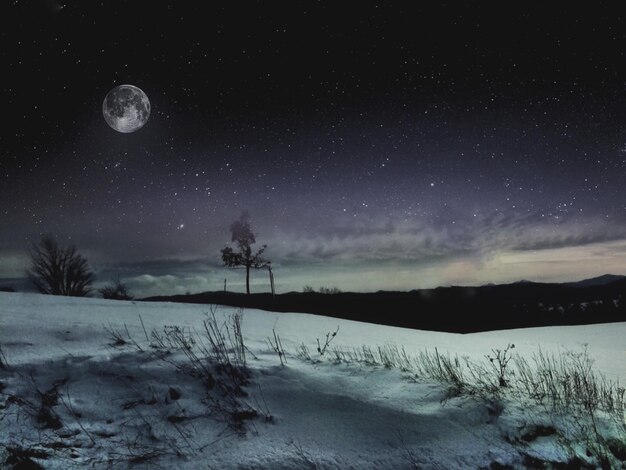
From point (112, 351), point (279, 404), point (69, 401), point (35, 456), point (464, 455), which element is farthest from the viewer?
point (112, 351)

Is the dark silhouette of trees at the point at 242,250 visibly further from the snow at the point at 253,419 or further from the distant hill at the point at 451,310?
the snow at the point at 253,419

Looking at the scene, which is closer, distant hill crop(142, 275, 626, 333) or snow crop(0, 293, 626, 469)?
snow crop(0, 293, 626, 469)

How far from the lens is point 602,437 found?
348cm

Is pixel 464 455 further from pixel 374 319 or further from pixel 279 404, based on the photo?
pixel 374 319

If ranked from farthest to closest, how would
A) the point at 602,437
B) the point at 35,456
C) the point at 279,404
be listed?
the point at 279,404 < the point at 602,437 < the point at 35,456

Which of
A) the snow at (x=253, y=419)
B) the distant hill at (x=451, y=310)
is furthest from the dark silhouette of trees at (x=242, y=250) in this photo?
the snow at (x=253, y=419)

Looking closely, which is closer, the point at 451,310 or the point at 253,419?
the point at 253,419

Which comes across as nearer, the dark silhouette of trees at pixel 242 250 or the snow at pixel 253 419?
the snow at pixel 253 419

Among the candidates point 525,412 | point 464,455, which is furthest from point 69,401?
point 525,412

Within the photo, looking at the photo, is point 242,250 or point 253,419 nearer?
point 253,419

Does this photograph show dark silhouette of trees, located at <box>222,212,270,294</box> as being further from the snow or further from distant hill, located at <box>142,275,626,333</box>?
the snow

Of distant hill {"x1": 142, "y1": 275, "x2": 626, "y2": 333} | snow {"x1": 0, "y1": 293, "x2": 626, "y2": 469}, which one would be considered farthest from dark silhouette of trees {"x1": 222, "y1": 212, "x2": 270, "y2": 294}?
snow {"x1": 0, "y1": 293, "x2": 626, "y2": 469}

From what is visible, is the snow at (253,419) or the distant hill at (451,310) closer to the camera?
the snow at (253,419)

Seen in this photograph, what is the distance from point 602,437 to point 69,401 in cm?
523
